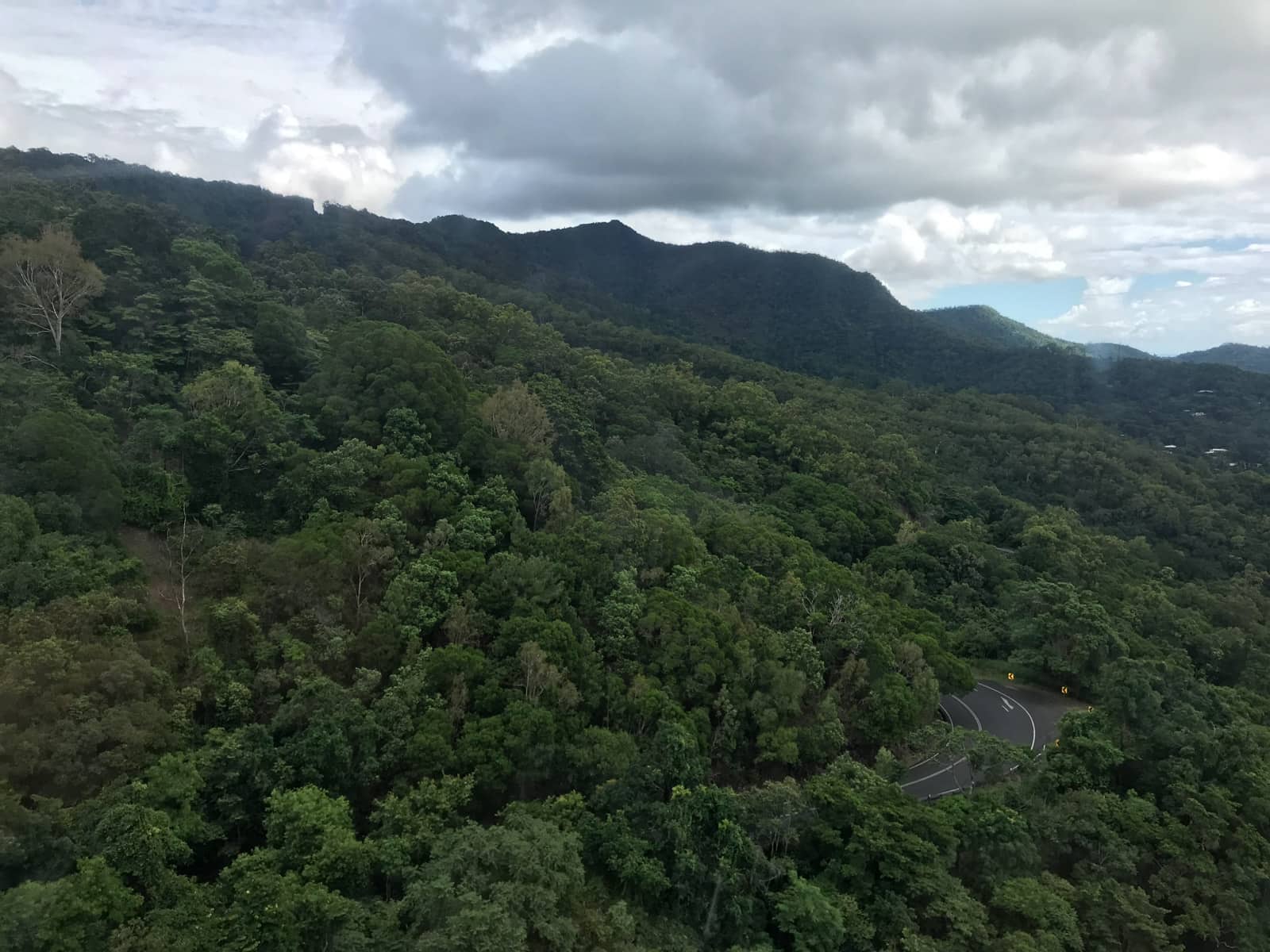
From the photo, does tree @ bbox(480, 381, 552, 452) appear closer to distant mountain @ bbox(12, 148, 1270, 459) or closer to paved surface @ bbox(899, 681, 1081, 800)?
paved surface @ bbox(899, 681, 1081, 800)

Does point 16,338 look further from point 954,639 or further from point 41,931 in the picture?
point 954,639

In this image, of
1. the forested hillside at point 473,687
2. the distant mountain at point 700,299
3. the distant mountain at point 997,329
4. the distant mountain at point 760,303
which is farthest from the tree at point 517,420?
the distant mountain at point 997,329

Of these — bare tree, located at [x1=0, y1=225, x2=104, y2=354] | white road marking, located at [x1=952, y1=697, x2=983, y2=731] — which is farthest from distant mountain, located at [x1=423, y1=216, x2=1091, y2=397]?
white road marking, located at [x1=952, y1=697, x2=983, y2=731]

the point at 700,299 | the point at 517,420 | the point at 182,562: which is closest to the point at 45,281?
the point at 182,562

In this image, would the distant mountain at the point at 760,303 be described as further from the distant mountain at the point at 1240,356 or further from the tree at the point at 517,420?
the tree at the point at 517,420

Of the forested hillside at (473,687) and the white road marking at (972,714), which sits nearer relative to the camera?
the forested hillside at (473,687)

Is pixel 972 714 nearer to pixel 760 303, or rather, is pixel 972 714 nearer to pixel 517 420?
pixel 517 420

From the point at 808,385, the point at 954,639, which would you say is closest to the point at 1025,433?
the point at 808,385
